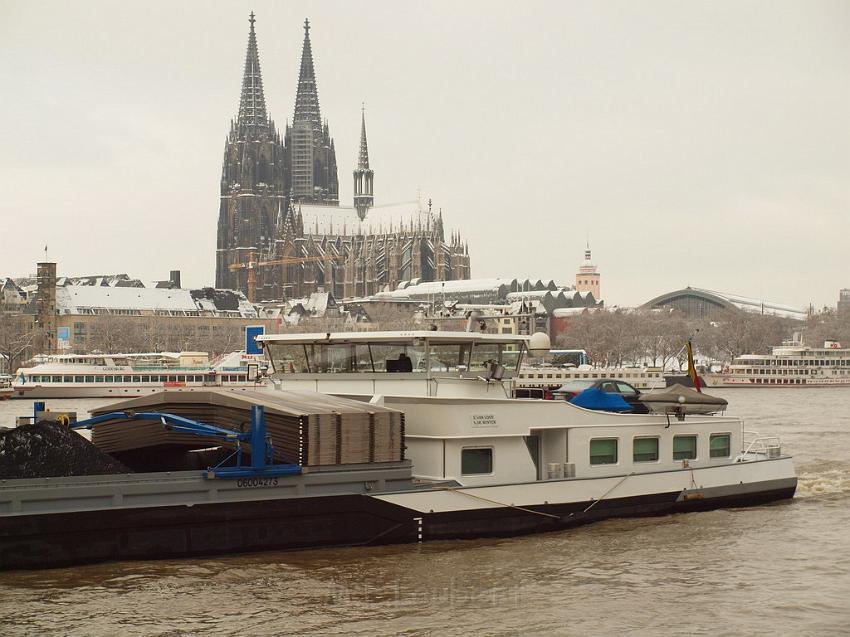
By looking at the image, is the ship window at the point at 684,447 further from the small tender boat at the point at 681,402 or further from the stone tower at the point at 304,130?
the stone tower at the point at 304,130

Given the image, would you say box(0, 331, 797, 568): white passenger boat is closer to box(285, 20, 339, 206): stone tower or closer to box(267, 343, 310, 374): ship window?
box(267, 343, 310, 374): ship window

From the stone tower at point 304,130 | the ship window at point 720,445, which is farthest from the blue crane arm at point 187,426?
the stone tower at point 304,130

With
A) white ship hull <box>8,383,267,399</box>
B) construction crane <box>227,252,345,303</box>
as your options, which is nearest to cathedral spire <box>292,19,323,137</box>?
construction crane <box>227,252,345,303</box>

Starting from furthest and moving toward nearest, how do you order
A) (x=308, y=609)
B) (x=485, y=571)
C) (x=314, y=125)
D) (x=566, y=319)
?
(x=314, y=125) < (x=566, y=319) < (x=485, y=571) < (x=308, y=609)

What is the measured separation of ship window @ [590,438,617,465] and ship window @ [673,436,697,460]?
1666mm

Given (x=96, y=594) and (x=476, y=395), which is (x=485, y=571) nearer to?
(x=476, y=395)

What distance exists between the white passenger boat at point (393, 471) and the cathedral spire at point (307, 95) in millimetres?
178149

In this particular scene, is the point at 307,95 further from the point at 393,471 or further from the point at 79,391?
the point at 393,471

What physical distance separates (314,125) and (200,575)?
605 ft

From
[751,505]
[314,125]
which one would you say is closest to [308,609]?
[751,505]

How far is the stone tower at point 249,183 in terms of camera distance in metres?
189

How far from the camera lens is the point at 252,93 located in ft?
622

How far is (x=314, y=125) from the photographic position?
643 feet

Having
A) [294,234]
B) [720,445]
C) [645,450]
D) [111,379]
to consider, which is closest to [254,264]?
[294,234]
